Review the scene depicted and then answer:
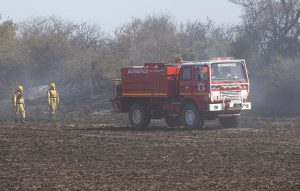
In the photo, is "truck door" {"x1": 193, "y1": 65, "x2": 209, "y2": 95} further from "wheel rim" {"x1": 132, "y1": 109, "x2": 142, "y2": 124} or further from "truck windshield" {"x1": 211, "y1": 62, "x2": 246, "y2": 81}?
"wheel rim" {"x1": 132, "y1": 109, "x2": 142, "y2": 124}

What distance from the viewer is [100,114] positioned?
4000 cm

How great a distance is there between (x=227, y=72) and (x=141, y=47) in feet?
84.5

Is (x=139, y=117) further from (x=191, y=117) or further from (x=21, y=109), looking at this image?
(x=21, y=109)

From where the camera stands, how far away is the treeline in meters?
43.9

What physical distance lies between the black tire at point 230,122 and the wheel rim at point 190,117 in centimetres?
136

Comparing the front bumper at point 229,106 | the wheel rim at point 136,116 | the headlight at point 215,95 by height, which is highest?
the headlight at point 215,95

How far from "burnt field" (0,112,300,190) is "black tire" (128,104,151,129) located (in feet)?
1.77

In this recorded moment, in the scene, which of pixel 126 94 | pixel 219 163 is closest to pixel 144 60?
pixel 126 94

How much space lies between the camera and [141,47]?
52906 mm

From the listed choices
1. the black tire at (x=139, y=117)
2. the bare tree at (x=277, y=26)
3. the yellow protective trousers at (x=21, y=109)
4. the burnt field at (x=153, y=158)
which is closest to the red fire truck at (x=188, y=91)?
the black tire at (x=139, y=117)

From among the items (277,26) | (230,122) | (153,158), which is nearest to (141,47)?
(277,26)

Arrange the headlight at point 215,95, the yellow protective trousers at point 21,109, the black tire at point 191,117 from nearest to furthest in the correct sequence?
the headlight at point 215,95
the black tire at point 191,117
the yellow protective trousers at point 21,109

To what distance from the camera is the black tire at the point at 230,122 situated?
2855 cm

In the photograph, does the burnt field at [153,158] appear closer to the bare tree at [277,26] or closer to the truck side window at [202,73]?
the truck side window at [202,73]
